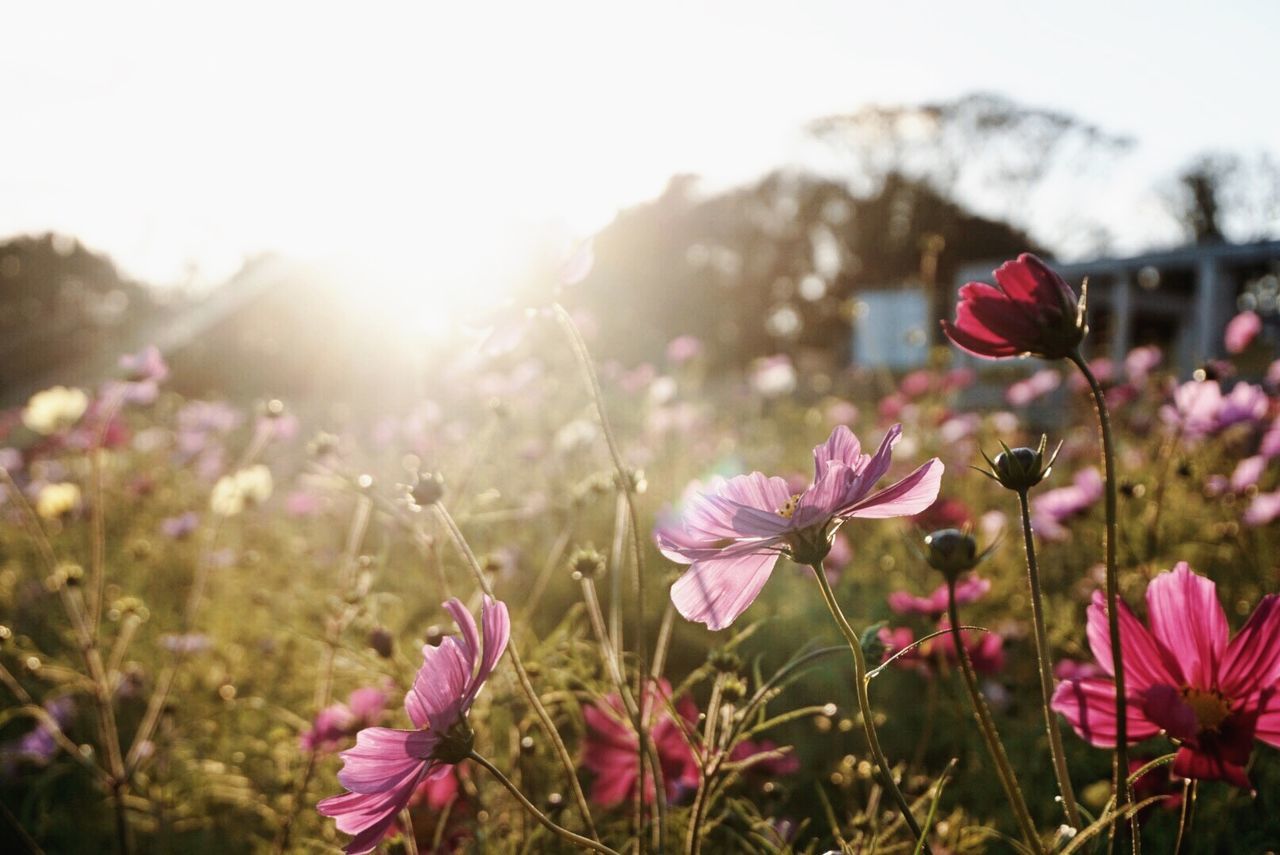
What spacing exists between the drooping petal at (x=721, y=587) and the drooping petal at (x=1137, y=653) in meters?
0.17

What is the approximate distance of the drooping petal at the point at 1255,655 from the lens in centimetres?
45

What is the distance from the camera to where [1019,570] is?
1669 mm

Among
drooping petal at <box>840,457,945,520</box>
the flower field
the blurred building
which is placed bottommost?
the blurred building

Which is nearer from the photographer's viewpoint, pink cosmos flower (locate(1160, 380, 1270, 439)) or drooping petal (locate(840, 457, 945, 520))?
drooping petal (locate(840, 457, 945, 520))

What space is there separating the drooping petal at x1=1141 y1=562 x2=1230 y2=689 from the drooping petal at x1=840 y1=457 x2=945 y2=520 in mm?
124

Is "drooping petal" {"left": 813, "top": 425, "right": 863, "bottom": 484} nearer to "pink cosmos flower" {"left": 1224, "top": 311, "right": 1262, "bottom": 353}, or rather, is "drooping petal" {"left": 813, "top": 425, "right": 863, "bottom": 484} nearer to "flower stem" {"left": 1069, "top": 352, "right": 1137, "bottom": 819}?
"flower stem" {"left": 1069, "top": 352, "right": 1137, "bottom": 819}

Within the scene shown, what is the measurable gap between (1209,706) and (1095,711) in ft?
0.17

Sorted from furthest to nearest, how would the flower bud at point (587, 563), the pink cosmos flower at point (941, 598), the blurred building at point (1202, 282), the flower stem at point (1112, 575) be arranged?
the blurred building at point (1202, 282), the pink cosmos flower at point (941, 598), the flower bud at point (587, 563), the flower stem at point (1112, 575)

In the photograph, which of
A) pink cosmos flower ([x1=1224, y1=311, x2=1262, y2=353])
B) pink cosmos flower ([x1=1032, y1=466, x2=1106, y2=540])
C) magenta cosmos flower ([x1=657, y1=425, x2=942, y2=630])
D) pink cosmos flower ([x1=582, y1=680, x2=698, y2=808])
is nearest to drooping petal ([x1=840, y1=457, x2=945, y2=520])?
magenta cosmos flower ([x1=657, y1=425, x2=942, y2=630])

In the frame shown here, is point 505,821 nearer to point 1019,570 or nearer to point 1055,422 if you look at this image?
point 1019,570

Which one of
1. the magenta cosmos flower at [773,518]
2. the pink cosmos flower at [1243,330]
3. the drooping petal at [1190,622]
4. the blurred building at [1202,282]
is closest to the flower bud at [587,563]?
the magenta cosmos flower at [773,518]

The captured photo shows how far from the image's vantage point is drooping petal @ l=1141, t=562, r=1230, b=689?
47cm

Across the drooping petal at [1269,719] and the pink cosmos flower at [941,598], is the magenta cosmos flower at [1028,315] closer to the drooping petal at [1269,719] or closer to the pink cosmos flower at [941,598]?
the drooping petal at [1269,719]

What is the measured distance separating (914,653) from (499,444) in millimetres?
1783
